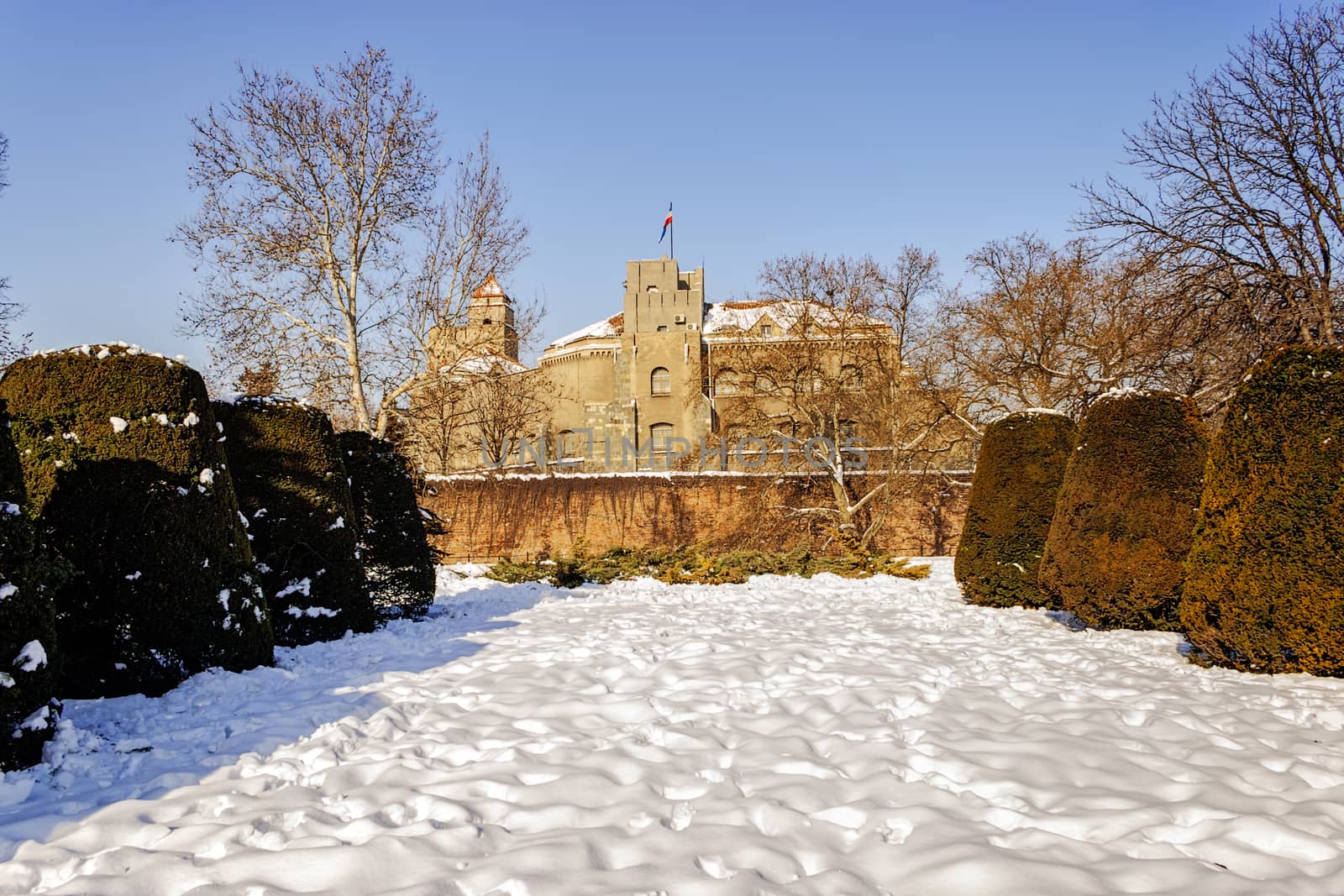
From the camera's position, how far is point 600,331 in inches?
1972

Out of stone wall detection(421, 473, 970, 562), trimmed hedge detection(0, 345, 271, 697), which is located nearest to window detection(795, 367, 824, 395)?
stone wall detection(421, 473, 970, 562)

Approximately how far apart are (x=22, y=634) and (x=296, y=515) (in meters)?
3.80

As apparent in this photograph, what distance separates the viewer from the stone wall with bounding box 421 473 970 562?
2414cm

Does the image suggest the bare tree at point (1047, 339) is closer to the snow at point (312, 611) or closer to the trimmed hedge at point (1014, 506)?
the trimmed hedge at point (1014, 506)

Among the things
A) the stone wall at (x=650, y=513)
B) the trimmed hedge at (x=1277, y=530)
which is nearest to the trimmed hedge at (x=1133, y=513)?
the trimmed hedge at (x=1277, y=530)

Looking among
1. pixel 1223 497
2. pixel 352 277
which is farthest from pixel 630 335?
pixel 1223 497

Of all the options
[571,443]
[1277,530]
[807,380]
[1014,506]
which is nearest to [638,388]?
[571,443]

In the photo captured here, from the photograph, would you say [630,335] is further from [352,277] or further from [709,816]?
[709,816]

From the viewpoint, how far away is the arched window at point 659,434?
4500 centimetres

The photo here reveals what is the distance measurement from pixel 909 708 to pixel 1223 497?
11.3 feet

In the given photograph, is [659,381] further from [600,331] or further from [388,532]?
[388,532]

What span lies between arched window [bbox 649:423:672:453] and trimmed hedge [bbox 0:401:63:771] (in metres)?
40.7

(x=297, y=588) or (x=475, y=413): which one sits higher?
(x=475, y=413)

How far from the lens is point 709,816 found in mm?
3594
